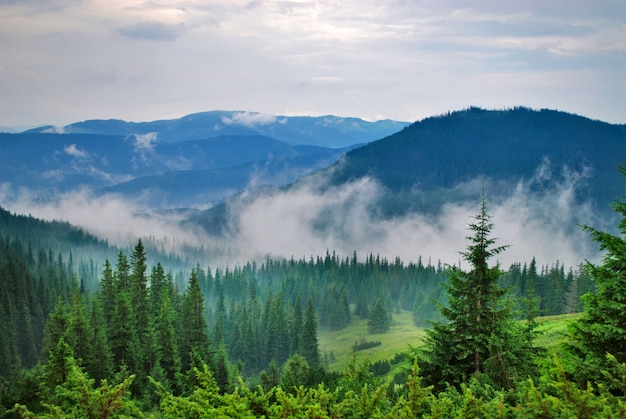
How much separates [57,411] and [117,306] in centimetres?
4405

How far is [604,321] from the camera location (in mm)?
17969

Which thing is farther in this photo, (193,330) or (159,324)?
(193,330)

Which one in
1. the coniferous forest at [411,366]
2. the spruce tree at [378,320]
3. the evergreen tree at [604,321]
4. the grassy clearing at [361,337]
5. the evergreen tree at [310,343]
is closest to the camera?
the coniferous forest at [411,366]

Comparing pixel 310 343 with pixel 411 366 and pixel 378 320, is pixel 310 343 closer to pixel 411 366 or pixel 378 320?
pixel 378 320

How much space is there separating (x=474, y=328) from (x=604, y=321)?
290 inches

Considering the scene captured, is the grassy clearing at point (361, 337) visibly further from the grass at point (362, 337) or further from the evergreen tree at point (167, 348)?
the evergreen tree at point (167, 348)

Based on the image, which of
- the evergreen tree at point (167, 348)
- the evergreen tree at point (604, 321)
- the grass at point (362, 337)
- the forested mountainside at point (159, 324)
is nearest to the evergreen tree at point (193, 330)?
the forested mountainside at point (159, 324)

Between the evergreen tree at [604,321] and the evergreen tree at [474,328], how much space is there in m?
5.32

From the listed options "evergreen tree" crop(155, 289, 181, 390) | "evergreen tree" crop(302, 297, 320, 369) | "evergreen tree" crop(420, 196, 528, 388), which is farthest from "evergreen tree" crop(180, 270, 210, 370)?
"evergreen tree" crop(302, 297, 320, 369)

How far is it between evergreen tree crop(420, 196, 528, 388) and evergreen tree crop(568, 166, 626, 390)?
532 cm

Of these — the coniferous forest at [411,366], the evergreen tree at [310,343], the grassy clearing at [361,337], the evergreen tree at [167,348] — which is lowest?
the grassy clearing at [361,337]

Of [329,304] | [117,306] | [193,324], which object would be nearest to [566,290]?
[329,304]

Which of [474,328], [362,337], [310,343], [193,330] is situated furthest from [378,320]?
[474,328]

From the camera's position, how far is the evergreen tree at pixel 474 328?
2403 centimetres
